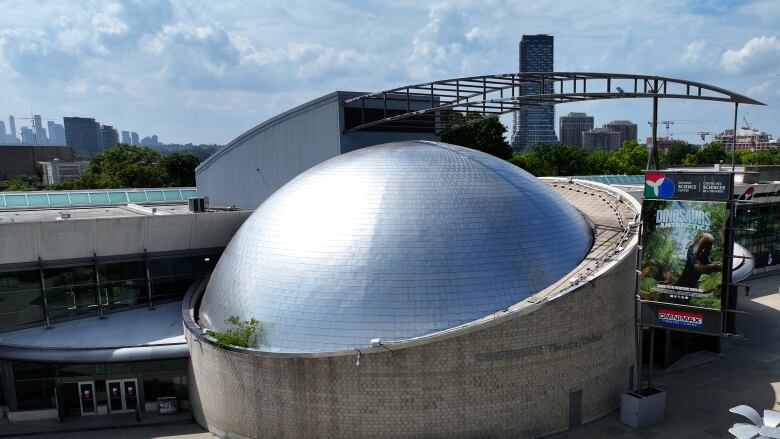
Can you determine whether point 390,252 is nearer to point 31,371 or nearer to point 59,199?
point 31,371

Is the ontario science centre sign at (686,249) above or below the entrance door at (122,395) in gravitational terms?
above

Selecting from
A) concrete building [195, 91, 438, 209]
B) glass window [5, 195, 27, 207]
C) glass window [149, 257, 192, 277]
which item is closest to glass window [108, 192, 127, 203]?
glass window [5, 195, 27, 207]

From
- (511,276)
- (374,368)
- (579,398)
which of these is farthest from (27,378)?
(579,398)

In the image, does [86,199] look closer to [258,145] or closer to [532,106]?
[258,145]

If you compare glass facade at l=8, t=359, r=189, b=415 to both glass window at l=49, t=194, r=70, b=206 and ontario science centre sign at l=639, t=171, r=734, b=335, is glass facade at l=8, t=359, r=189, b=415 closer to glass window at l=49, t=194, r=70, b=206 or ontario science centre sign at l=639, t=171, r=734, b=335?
glass window at l=49, t=194, r=70, b=206

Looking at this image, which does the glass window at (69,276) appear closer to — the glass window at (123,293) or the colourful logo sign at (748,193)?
the glass window at (123,293)

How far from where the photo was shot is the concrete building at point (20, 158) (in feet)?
503

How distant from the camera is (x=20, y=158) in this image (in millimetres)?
156125

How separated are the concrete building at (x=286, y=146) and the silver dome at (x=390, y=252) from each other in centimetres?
681

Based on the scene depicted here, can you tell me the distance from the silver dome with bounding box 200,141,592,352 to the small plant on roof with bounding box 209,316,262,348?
364 mm

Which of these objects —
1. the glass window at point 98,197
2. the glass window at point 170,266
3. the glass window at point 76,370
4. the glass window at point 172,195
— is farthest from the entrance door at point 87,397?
the glass window at point 172,195

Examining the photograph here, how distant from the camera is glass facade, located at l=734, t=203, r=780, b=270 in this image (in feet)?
167

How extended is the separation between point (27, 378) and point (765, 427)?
97.0 ft

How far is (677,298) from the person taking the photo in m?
20.8
